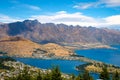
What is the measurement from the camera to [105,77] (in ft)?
420

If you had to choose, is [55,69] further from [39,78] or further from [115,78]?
[115,78]

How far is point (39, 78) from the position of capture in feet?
399

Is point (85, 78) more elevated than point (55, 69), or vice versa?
point (55, 69)

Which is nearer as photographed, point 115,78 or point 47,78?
point 47,78

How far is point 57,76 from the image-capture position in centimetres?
10862

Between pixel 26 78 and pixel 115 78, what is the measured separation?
41.1 m

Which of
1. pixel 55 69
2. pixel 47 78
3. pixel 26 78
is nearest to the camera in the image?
pixel 55 69

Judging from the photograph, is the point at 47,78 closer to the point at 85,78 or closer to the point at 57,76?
the point at 57,76

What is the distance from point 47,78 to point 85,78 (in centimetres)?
2648

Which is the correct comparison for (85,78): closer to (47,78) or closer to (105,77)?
(105,77)

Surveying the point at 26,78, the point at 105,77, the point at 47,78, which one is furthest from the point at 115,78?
the point at 26,78

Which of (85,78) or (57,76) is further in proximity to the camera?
(85,78)

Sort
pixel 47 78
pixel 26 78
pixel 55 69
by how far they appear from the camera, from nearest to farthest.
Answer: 1. pixel 55 69
2. pixel 47 78
3. pixel 26 78

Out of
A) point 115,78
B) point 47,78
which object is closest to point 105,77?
point 115,78
